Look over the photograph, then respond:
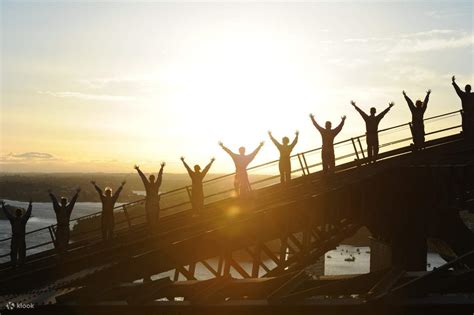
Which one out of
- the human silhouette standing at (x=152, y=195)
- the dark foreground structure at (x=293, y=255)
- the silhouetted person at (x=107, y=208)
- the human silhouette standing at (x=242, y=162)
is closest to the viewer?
the dark foreground structure at (x=293, y=255)

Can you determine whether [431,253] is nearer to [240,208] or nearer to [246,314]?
[240,208]

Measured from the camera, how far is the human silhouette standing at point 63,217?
15.7 m

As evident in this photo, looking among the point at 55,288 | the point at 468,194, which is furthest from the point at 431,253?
the point at 55,288

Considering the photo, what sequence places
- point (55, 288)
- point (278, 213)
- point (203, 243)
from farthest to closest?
1. point (278, 213)
2. point (203, 243)
3. point (55, 288)

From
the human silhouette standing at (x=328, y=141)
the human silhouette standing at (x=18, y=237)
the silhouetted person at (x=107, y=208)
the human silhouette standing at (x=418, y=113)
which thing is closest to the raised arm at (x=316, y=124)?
the human silhouette standing at (x=328, y=141)

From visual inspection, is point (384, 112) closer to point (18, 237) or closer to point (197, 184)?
point (197, 184)

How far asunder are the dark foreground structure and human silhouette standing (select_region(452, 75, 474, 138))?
85 centimetres

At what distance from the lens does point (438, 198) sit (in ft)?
48.3

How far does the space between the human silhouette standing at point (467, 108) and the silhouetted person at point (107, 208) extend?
10.7m

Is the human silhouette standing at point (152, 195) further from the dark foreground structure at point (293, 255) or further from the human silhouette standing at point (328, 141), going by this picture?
the human silhouette standing at point (328, 141)

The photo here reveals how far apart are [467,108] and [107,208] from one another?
37.6ft

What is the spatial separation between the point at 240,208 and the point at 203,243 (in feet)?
15.6

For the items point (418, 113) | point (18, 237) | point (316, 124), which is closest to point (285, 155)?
point (316, 124)

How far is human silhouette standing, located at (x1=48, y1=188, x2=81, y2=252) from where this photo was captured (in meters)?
15.7
